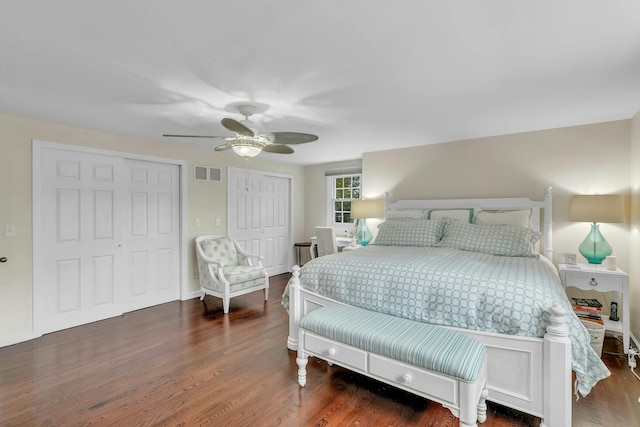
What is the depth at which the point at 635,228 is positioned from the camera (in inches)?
116

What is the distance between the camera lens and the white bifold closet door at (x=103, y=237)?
3232 mm

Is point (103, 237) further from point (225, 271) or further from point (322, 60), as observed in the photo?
point (322, 60)

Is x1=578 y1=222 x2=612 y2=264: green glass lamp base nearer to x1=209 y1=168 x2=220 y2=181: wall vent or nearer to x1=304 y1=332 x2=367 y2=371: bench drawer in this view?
x1=304 y1=332 x2=367 y2=371: bench drawer

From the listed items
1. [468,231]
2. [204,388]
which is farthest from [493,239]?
[204,388]

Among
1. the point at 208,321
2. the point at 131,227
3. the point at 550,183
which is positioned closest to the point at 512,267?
the point at 550,183

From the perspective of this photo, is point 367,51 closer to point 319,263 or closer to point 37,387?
point 319,263

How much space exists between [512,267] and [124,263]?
4.13 metres

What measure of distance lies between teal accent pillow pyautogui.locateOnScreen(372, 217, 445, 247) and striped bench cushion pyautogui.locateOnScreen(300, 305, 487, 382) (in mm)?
1414

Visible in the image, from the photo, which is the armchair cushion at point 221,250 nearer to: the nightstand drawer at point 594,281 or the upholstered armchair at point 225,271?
the upholstered armchair at point 225,271

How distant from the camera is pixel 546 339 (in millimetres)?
1698

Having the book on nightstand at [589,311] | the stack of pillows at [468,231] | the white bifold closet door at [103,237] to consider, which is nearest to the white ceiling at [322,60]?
the white bifold closet door at [103,237]

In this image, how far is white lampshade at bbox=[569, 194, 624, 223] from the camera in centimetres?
287

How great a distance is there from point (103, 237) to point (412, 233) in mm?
3564

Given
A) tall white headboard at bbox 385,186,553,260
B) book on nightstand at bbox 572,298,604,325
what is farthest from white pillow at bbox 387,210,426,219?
book on nightstand at bbox 572,298,604,325
